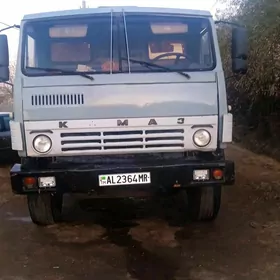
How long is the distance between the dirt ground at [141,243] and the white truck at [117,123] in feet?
1.99

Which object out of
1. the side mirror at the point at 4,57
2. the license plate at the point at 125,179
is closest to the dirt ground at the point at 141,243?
the license plate at the point at 125,179

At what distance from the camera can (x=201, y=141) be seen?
524 cm

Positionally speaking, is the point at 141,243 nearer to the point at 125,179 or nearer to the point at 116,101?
the point at 125,179

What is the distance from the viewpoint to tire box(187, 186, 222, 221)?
5.84 meters

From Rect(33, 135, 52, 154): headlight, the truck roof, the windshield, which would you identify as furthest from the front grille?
the truck roof

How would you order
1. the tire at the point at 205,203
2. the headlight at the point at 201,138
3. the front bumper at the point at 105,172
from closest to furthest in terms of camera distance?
the front bumper at the point at 105,172 < the headlight at the point at 201,138 < the tire at the point at 205,203

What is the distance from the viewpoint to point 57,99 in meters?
5.20

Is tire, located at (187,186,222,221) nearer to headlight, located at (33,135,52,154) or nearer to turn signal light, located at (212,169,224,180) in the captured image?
turn signal light, located at (212,169,224,180)

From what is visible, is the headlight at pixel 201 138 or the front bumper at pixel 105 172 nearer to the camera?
the front bumper at pixel 105 172

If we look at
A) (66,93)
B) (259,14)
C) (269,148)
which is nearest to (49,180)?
(66,93)

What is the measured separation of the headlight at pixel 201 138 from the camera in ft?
17.1

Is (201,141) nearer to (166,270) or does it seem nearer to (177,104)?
(177,104)

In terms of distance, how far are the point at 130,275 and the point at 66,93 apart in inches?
77.7

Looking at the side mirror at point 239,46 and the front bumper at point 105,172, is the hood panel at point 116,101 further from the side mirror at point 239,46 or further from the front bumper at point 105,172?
the side mirror at point 239,46
